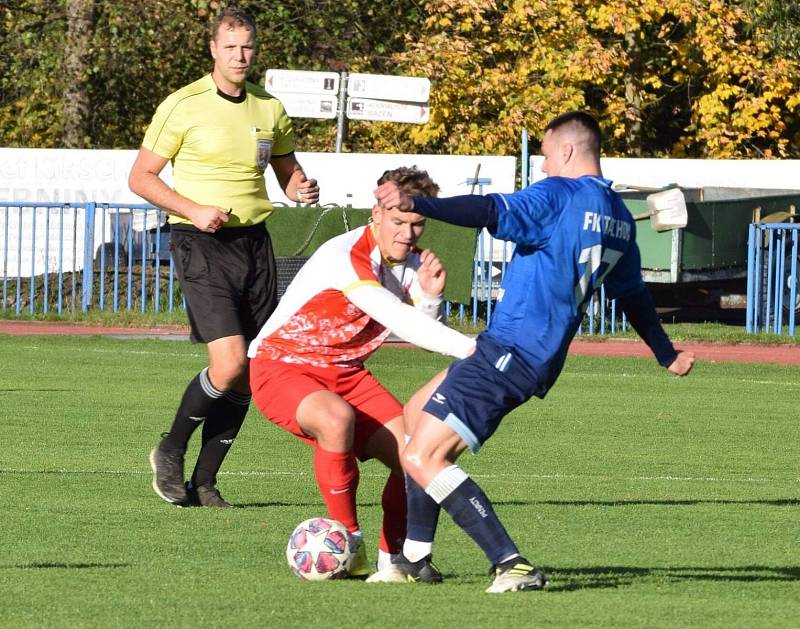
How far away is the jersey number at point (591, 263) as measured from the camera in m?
5.55

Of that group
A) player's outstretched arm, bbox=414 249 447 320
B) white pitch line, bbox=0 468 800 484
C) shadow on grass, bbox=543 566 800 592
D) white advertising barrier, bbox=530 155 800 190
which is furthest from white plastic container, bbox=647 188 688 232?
player's outstretched arm, bbox=414 249 447 320

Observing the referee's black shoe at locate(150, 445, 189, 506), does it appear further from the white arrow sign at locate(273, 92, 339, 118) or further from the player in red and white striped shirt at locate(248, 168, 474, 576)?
the white arrow sign at locate(273, 92, 339, 118)

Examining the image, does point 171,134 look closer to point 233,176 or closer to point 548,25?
point 233,176

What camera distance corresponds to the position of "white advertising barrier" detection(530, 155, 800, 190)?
21.9 m

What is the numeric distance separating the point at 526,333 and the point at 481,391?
0.25 m

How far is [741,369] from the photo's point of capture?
16.6m

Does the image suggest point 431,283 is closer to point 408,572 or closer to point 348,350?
point 348,350

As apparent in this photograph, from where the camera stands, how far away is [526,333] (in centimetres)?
558

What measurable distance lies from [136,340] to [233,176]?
10998 millimetres

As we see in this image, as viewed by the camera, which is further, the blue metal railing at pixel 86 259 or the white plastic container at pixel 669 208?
the blue metal railing at pixel 86 259

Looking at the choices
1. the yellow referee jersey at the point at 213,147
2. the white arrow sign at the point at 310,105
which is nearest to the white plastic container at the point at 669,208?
the yellow referee jersey at the point at 213,147

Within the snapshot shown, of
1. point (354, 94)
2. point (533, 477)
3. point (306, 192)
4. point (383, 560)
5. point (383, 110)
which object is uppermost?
point (354, 94)

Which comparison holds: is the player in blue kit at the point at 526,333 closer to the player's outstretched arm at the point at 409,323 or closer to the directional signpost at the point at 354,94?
the player's outstretched arm at the point at 409,323

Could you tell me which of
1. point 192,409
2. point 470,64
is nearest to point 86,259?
point 470,64
